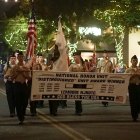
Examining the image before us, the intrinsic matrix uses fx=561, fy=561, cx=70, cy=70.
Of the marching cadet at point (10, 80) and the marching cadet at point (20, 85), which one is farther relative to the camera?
the marching cadet at point (10, 80)

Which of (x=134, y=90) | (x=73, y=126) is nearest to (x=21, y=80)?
(x=73, y=126)

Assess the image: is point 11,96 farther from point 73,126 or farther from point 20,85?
point 73,126

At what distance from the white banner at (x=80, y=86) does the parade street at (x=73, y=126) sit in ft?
2.08

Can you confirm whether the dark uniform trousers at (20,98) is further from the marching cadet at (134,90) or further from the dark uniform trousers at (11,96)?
the marching cadet at (134,90)

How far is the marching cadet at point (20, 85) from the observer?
1466 cm

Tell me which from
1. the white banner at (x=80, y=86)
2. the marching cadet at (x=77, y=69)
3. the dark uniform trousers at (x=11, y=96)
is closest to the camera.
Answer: the white banner at (x=80, y=86)

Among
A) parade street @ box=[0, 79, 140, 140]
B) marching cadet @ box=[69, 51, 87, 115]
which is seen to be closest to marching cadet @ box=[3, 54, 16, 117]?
parade street @ box=[0, 79, 140, 140]

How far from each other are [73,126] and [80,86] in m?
2.21

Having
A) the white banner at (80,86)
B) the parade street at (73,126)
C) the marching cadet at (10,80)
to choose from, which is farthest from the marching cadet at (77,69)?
the marching cadet at (10,80)

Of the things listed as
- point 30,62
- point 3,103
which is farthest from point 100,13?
point 30,62

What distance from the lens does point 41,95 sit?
1584 cm

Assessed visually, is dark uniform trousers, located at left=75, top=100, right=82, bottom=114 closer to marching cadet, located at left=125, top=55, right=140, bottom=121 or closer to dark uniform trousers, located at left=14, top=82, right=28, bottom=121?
marching cadet, located at left=125, top=55, right=140, bottom=121

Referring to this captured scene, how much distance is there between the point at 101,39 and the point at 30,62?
2809 centimetres

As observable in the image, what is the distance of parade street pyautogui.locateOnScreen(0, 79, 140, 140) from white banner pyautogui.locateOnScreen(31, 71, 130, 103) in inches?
24.9
